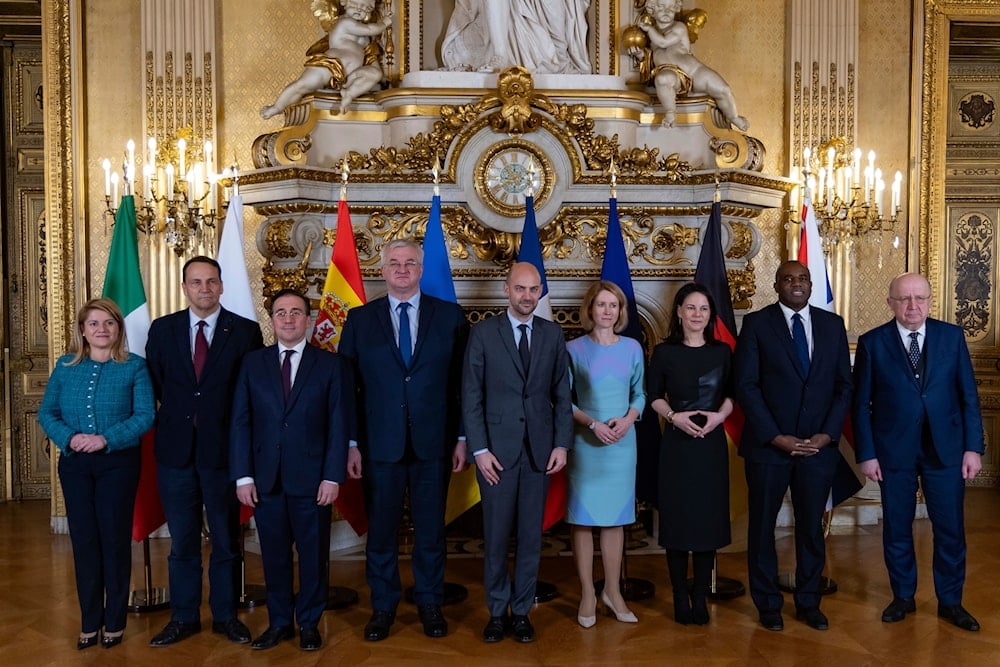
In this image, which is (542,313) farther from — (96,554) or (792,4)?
(792,4)

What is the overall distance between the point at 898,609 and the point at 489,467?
79.3 inches

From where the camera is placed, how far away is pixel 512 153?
19.2ft

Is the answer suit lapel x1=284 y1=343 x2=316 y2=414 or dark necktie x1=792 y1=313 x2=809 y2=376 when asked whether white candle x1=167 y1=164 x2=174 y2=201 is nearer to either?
suit lapel x1=284 y1=343 x2=316 y2=414

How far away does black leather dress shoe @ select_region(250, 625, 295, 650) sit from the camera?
4.21 meters

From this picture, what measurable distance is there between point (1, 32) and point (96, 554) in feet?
16.5

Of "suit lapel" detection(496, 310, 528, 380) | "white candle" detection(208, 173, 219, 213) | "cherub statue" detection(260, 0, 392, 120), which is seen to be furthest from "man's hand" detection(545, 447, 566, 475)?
"white candle" detection(208, 173, 219, 213)

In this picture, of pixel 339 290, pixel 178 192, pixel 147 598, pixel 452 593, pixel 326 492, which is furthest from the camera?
pixel 178 192

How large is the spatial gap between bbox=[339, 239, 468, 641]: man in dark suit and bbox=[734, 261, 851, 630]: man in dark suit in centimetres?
132

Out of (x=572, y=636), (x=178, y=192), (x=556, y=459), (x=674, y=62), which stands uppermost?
(x=674, y=62)

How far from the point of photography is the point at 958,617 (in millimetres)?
4504

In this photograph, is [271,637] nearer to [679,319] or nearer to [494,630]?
[494,630]

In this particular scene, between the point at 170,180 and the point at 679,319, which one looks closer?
the point at 679,319

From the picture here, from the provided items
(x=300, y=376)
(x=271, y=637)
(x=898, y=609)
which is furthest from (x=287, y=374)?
(x=898, y=609)

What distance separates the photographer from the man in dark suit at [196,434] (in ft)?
13.9
